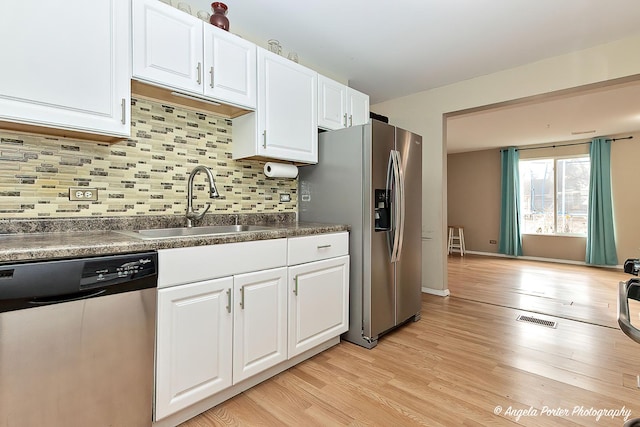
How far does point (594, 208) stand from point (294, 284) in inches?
257

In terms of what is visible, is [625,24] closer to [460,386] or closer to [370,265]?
[370,265]

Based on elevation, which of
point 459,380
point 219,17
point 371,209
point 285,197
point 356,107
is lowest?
point 459,380

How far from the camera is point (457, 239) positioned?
7.64 m

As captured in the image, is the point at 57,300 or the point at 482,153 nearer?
the point at 57,300

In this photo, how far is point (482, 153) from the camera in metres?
7.50

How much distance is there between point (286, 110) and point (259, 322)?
4.94 ft

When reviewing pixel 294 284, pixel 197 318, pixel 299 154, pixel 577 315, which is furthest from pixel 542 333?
pixel 197 318

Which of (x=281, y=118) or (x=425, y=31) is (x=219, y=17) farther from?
(x=425, y=31)

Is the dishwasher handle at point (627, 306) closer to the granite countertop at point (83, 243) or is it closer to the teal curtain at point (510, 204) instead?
the granite countertop at point (83, 243)

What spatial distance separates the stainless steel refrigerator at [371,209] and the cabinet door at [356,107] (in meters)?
0.51

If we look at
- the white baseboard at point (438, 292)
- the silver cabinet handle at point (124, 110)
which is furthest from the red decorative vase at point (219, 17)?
the white baseboard at point (438, 292)

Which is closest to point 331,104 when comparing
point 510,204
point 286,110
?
point 286,110

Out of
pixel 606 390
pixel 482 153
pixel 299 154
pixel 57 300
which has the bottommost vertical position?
pixel 606 390

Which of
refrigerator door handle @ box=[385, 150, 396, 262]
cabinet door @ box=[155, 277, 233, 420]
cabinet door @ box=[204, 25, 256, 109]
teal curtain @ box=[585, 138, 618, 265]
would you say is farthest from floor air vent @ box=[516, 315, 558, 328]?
teal curtain @ box=[585, 138, 618, 265]
